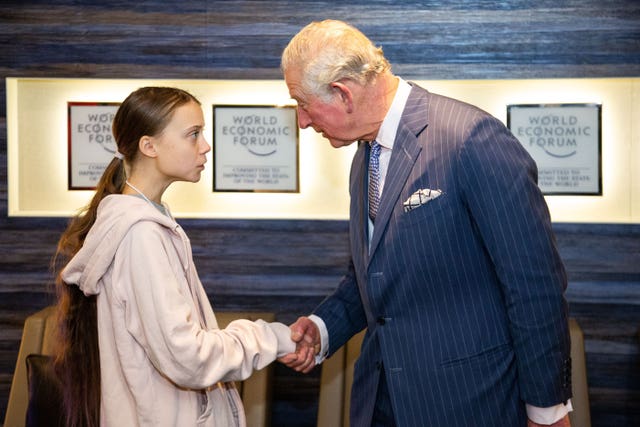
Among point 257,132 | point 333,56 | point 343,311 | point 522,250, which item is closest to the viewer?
point 522,250

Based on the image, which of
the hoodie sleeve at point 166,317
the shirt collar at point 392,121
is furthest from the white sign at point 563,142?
the hoodie sleeve at point 166,317

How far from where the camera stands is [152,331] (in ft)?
6.92

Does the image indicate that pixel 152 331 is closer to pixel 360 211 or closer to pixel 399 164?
pixel 360 211

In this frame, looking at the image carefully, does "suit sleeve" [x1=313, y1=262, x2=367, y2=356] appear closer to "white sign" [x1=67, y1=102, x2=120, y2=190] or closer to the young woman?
the young woman

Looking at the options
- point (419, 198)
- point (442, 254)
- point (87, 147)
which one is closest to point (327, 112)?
point (419, 198)

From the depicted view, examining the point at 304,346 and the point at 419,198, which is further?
the point at 304,346

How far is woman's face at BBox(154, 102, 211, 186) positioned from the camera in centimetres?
236

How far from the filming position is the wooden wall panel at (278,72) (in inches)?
144

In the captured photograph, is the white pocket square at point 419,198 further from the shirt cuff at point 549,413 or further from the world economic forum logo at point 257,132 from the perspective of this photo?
Answer: the world economic forum logo at point 257,132

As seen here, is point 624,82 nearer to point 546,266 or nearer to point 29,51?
point 546,266

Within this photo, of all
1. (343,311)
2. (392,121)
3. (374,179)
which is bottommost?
(343,311)

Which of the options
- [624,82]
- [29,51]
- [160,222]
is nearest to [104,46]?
[29,51]

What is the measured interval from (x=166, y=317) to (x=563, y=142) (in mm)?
2250

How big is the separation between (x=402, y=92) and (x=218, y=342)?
81cm
